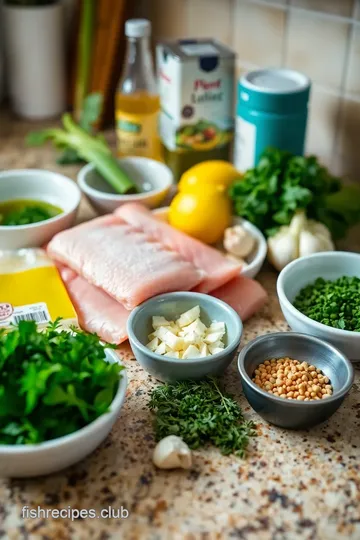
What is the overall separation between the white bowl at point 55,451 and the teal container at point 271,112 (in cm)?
67

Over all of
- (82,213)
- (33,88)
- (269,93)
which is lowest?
(82,213)

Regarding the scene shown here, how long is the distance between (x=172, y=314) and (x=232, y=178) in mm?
354

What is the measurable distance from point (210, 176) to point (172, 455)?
1.93 feet

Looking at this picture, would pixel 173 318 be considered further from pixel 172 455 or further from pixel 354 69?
pixel 354 69

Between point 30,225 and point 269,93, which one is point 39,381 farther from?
point 269,93

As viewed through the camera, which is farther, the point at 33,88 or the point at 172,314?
the point at 33,88

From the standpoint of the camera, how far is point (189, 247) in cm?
111

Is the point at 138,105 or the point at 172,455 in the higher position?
the point at 138,105

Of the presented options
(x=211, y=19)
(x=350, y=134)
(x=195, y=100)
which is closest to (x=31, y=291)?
(x=195, y=100)

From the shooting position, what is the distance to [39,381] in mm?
711

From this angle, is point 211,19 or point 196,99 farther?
point 211,19

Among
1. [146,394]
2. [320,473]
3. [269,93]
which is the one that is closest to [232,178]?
[269,93]

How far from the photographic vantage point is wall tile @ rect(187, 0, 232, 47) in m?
1.55

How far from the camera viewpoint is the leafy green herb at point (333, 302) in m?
0.95
